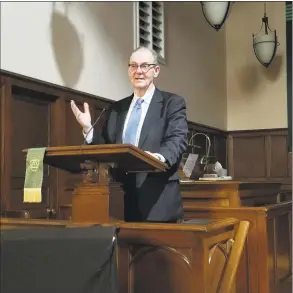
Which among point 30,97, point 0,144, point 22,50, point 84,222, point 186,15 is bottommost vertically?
point 84,222

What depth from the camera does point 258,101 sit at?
7062 mm

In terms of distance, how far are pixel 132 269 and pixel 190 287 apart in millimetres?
267

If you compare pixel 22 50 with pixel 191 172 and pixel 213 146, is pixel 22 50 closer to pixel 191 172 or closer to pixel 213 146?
pixel 191 172

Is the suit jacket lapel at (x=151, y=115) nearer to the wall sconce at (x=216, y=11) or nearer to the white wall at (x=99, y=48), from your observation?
the white wall at (x=99, y=48)

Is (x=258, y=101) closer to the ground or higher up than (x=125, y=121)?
higher up

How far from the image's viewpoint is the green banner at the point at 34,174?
1.96m

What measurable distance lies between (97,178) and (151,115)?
0.41 m

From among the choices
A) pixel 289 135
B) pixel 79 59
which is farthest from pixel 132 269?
pixel 289 135

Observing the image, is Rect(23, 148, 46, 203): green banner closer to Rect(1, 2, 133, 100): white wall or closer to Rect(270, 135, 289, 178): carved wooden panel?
Rect(1, 2, 133, 100): white wall

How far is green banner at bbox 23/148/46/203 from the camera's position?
196 centimetres

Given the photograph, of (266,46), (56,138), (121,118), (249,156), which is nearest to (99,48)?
(56,138)

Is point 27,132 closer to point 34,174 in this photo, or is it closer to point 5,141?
point 5,141

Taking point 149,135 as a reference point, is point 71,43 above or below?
above

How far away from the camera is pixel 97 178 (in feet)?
6.69
